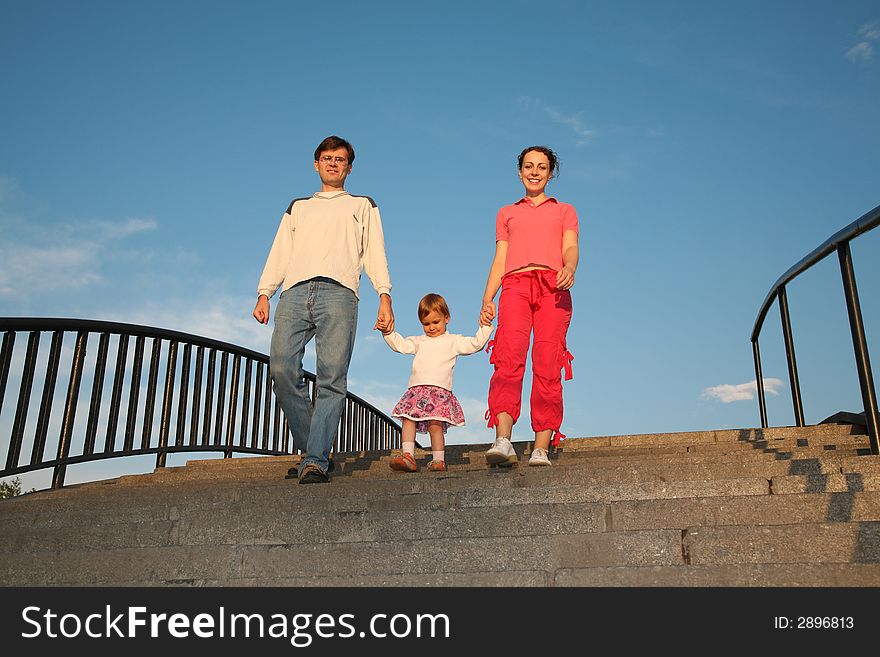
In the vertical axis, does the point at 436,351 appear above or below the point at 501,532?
above

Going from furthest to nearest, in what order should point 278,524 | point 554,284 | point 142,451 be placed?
1. point 142,451
2. point 554,284
3. point 278,524

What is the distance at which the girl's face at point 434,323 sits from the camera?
5.19 meters

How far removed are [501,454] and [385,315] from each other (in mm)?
1095

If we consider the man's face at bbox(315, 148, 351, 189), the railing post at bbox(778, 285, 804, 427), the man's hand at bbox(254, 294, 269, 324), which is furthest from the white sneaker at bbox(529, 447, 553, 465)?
the railing post at bbox(778, 285, 804, 427)

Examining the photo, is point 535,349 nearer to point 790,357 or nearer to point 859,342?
point 859,342

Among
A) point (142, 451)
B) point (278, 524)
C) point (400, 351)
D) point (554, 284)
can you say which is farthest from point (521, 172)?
point (142, 451)

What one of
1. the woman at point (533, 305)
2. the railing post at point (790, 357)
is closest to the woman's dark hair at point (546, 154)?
the woman at point (533, 305)

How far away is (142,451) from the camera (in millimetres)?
6148

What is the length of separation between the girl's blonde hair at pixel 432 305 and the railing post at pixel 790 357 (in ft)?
9.22

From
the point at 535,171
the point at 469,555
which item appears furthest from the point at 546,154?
the point at 469,555

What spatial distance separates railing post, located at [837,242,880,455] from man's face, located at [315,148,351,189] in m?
2.85

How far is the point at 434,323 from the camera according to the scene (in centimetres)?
520
